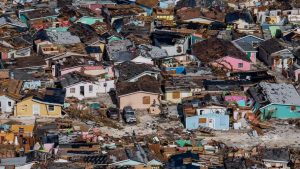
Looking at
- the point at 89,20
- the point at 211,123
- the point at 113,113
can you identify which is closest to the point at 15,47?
the point at 89,20

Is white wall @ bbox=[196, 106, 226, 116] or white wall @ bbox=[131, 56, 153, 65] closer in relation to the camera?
white wall @ bbox=[196, 106, 226, 116]

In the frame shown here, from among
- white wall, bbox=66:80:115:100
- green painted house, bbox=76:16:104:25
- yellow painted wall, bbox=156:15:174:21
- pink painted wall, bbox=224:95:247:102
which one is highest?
yellow painted wall, bbox=156:15:174:21

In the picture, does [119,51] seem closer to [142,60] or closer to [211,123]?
[142,60]

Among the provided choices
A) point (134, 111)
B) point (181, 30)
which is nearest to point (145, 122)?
point (134, 111)

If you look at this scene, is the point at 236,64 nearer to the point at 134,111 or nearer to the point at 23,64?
the point at 134,111

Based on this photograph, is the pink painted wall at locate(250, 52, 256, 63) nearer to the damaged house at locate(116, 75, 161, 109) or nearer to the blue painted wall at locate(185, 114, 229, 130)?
the damaged house at locate(116, 75, 161, 109)

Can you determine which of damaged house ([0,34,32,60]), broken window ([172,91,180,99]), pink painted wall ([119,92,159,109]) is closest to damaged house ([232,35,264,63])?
broken window ([172,91,180,99])

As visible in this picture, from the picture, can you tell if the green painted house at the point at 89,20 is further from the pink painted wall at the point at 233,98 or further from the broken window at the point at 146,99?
the pink painted wall at the point at 233,98
